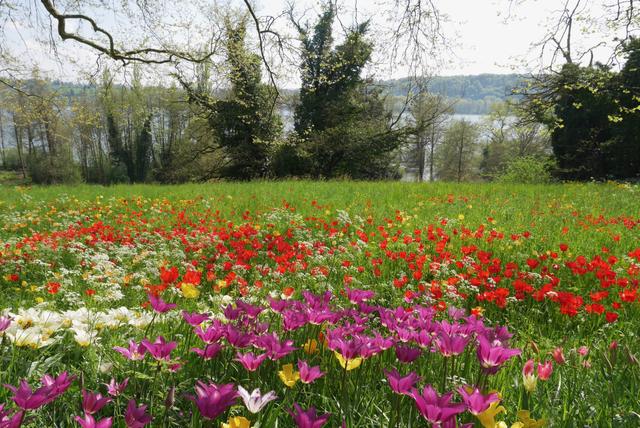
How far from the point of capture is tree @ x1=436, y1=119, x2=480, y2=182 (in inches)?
2121

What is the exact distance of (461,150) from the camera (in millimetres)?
53344

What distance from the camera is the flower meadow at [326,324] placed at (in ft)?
4.60

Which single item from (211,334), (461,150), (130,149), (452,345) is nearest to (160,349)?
(211,334)

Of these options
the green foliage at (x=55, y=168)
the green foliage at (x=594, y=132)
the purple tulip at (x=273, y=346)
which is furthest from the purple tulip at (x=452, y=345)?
the green foliage at (x=55, y=168)

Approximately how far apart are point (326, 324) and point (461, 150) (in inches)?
2165

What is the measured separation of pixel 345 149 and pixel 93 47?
15.8m

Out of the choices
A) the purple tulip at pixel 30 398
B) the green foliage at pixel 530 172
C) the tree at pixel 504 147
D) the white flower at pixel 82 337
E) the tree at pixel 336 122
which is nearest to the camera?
the purple tulip at pixel 30 398

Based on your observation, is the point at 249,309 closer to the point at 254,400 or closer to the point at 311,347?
the point at 311,347

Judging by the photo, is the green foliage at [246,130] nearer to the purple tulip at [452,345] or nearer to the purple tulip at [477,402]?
the purple tulip at [452,345]

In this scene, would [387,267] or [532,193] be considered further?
[532,193]

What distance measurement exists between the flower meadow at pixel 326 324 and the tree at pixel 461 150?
47354 millimetres

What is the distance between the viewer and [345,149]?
2355 centimetres

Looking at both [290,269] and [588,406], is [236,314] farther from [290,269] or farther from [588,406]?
[290,269]

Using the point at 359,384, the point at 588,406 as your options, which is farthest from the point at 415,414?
the point at 588,406
